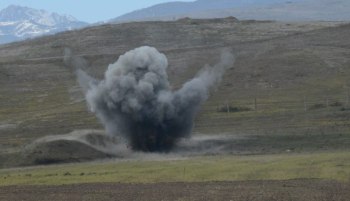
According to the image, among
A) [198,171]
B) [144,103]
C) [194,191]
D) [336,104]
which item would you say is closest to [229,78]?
[336,104]

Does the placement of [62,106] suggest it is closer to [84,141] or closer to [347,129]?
[84,141]

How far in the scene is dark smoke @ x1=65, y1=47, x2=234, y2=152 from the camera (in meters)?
72.4

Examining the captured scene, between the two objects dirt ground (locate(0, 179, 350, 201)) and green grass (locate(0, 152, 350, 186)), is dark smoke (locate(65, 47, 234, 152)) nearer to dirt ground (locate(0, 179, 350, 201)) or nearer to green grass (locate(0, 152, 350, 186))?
green grass (locate(0, 152, 350, 186))

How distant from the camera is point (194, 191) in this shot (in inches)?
1855

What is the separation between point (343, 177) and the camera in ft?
164

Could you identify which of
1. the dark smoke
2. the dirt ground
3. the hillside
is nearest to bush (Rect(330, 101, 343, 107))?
the hillside

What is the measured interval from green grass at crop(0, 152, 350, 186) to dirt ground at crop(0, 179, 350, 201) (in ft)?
6.69

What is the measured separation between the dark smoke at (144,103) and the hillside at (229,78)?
7.01 metres

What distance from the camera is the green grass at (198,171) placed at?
52688 mm

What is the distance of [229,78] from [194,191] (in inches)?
3154

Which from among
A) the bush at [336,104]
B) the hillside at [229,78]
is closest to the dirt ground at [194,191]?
the hillside at [229,78]

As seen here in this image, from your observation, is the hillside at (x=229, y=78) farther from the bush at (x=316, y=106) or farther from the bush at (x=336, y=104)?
the bush at (x=316, y=106)

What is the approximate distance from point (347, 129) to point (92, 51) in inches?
3638

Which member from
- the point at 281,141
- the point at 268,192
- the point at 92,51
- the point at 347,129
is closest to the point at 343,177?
the point at 268,192
